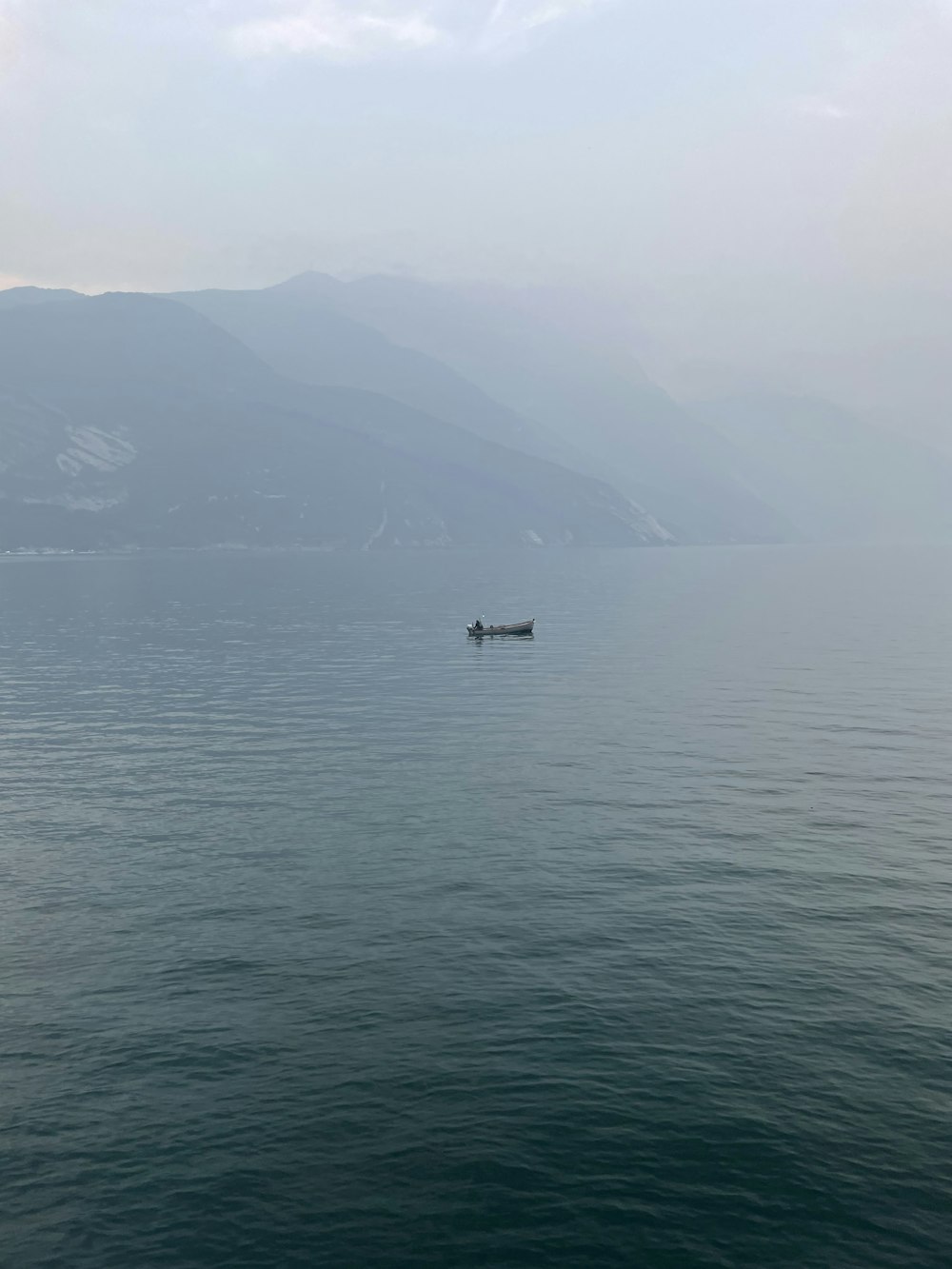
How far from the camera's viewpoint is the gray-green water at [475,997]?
2702 centimetres

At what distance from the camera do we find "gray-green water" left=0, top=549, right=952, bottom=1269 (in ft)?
88.6

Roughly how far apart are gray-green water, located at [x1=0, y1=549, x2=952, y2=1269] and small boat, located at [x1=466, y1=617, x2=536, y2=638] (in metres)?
65.6

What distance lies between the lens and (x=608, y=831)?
191ft

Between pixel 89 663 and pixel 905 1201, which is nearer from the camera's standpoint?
pixel 905 1201

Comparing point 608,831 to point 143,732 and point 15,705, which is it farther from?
point 15,705

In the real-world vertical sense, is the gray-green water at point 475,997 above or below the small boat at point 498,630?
below

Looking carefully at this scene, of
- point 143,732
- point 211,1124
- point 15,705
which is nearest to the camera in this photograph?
point 211,1124

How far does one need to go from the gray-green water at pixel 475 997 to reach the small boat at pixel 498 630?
65.6 metres

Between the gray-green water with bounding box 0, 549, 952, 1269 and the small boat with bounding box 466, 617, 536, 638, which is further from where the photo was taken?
the small boat with bounding box 466, 617, 536, 638

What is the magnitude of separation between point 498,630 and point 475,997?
382ft

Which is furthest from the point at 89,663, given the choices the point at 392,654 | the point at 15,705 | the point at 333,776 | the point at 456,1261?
the point at 456,1261

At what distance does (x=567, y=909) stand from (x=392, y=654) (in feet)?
292

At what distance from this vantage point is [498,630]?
6053 inches

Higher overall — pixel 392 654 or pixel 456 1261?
pixel 392 654
